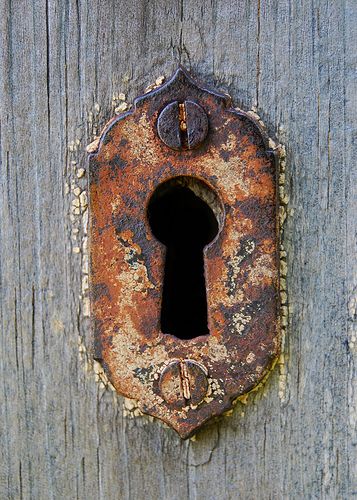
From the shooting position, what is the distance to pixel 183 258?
890 millimetres

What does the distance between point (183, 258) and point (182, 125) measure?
0.25 m

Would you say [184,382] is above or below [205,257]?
below

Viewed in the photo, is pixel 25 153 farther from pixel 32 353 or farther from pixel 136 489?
pixel 136 489

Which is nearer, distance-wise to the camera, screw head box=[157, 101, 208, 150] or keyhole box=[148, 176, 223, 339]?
screw head box=[157, 101, 208, 150]

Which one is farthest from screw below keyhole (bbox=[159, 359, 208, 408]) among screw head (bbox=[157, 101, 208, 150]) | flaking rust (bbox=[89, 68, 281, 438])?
screw head (bbox=[157, 101, 208, 150])

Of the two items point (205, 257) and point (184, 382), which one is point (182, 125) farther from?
point (184, 382)

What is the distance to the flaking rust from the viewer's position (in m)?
0.71

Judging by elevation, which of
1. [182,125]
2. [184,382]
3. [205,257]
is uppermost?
[182,125]

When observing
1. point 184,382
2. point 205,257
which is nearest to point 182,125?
point 205,257

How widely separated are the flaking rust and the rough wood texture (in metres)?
0.04

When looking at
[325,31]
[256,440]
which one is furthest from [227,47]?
[256,440]

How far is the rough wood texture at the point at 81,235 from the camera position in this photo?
72cm

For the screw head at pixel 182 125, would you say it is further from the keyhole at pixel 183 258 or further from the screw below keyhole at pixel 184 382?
the screw below keyhole at pixel 184 382

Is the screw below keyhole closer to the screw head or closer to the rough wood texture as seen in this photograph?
the rough wood texture
